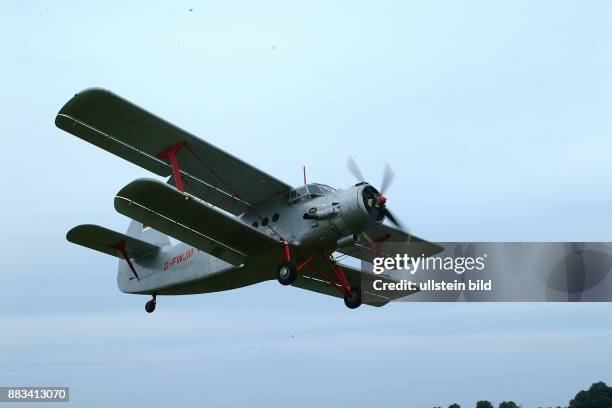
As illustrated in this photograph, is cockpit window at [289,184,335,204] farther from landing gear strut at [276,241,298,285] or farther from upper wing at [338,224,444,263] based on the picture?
upper wing at [338,224,444,263]

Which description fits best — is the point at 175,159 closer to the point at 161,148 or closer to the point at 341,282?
the point at 161,148

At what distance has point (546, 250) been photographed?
71.8 feet

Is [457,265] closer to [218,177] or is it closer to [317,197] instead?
[317,197]

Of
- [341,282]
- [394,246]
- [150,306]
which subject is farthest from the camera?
[150,306]

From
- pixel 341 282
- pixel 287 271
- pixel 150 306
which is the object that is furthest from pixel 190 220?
pixel 150 306

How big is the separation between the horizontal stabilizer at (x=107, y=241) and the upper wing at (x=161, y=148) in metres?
2.57

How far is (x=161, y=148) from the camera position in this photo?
63.3 ft

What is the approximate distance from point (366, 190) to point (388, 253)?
4278 millimetres

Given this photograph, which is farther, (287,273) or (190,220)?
(287,273)

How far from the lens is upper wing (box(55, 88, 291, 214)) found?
1797 cm

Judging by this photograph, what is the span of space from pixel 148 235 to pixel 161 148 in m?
5.41

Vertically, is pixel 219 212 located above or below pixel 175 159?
below

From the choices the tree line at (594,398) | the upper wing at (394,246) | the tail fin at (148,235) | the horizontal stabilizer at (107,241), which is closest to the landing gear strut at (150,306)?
the horizontal stabilizer at (107,241)

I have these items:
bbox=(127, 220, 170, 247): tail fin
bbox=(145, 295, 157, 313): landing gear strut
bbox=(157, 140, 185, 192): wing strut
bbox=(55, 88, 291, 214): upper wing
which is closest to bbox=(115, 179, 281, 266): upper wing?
bbox=(157, 140, 185, 192): wing strut
